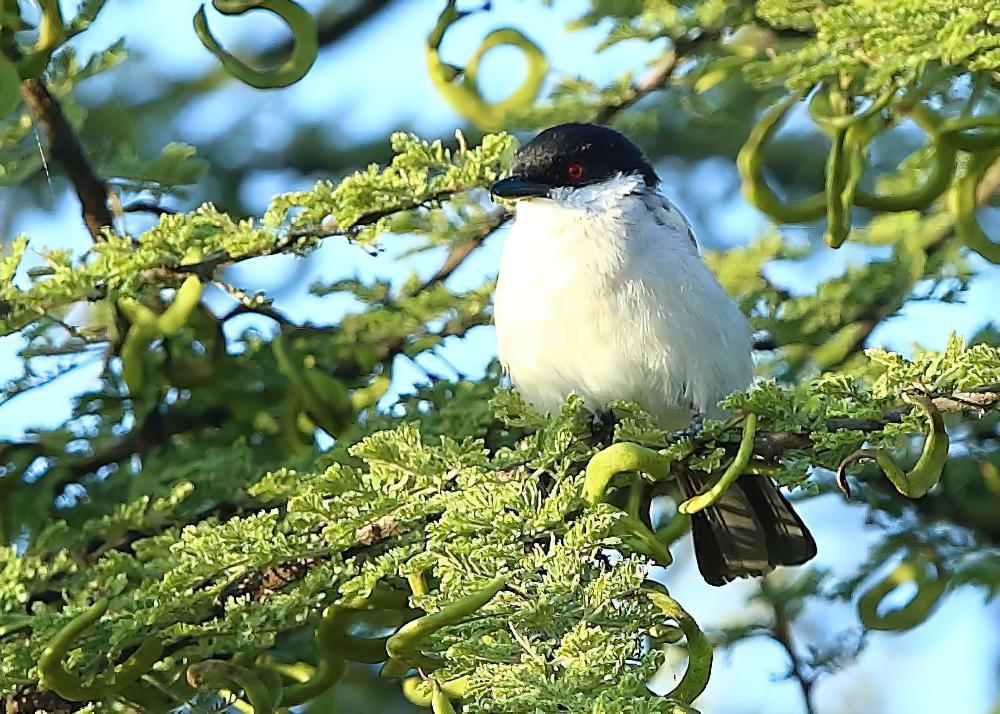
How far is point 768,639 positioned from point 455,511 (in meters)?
1.61

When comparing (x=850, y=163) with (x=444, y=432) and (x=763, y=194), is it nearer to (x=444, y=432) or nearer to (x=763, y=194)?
(x=763, y=194)

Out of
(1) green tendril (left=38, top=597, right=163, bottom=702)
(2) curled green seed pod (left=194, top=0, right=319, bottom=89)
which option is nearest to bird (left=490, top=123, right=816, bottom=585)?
(2) curled green seed pod (left=194, top=0, right=319, bottom=89)

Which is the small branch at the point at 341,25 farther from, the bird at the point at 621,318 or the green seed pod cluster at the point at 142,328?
the green seed pod cluster at the point at 142,328

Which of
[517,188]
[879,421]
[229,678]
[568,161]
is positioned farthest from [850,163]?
[229,678]

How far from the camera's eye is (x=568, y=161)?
372 centimetres

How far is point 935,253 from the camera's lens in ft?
12.3

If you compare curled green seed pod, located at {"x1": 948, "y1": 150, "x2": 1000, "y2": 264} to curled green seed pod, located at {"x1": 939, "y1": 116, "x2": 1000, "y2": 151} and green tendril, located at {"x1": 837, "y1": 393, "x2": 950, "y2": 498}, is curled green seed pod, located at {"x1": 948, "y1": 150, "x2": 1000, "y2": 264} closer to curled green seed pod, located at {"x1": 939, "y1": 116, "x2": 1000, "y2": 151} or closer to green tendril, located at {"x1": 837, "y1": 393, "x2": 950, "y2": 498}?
curled green seed pod, located at {"x1": 939, "y1": 116, "x2": 1000, "y2": 151}

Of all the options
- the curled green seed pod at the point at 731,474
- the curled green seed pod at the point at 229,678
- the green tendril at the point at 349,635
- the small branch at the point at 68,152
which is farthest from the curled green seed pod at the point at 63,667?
the small branch at the point at 68,152

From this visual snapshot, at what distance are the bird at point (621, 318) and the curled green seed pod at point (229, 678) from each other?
1391 millimetres

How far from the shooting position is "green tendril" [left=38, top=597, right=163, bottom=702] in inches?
79.9

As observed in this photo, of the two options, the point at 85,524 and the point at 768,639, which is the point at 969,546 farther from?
the point at 85,524

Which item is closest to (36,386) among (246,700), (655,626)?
(246,700)

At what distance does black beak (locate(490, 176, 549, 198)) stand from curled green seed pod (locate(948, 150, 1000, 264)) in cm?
107

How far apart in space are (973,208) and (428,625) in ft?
4.87
